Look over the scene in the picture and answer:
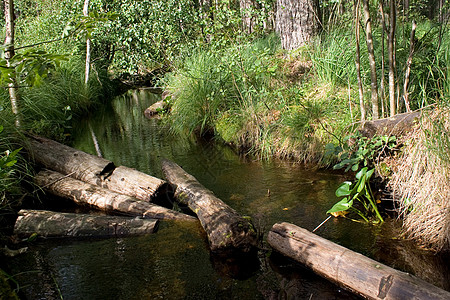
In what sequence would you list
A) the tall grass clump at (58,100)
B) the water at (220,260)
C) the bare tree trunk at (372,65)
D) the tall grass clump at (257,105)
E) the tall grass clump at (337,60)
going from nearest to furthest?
the water at (220,260) < the bare tree trunk at (372,65) < the tall grass clump at (257,105) < the tall grass clump at (337,60) < the tall grass clump at (58,100)

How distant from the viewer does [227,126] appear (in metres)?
7.07

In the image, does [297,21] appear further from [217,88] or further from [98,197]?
[98,197]

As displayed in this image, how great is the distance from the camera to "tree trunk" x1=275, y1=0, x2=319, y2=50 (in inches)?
290

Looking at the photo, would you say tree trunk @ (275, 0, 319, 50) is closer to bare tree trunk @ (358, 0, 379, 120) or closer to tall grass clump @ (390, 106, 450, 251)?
bare tree trunk @ (358, 0, 379, 120)

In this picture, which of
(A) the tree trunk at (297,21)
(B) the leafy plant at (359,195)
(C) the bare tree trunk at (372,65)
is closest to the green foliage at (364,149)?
(B) the leafy plant at (359,195)

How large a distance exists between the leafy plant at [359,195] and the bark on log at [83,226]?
174cm

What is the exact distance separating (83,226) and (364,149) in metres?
2.91

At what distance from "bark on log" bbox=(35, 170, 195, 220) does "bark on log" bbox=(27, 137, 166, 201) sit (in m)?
0.12

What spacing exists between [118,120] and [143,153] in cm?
358

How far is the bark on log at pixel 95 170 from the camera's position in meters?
4.46

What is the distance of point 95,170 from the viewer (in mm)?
4781

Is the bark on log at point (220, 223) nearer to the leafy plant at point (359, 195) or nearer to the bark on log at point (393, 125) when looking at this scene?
the leafy plant at point (359, 195)

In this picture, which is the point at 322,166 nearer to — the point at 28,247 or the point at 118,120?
the point at 28,247

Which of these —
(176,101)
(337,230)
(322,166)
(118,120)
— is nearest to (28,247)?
(337,230)
